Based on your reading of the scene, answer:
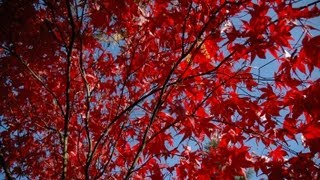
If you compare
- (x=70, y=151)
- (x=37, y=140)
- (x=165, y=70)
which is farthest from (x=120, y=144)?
(x=37, y=140)

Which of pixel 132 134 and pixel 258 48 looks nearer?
pixel 258 48

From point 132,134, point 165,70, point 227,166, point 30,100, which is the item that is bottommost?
point 227,166

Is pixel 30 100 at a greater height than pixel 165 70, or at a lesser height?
greater

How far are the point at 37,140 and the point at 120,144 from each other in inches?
62.7

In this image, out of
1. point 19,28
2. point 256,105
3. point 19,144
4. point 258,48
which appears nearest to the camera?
point 258,48

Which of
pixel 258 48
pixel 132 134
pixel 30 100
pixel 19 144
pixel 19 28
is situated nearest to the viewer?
pixel 258 48

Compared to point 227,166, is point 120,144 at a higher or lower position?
higher

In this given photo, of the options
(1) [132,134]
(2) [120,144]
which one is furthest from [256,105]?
(2) [120,144]

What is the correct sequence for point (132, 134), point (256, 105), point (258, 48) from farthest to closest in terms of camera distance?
point (132, 134)
point (256, 105)
point (258, 48)

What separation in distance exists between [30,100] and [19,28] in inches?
45.2

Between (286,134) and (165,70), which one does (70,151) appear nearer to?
(165,70)

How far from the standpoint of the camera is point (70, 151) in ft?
15.5

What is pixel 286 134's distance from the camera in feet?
10.3

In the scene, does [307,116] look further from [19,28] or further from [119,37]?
[19,28]
